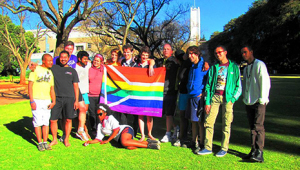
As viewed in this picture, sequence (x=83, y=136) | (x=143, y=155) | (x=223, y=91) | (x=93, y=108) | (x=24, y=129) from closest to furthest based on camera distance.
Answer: (x=223, y=91), (x=143, y=155), (x=83, y=136), (x=93, y=108), (x=24, y=129)

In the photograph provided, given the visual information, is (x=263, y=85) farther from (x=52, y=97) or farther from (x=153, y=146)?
(x=52, y=97)

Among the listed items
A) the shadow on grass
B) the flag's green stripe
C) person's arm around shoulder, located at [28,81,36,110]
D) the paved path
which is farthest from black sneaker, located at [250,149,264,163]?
the paved path

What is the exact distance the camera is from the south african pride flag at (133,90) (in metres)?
5.30

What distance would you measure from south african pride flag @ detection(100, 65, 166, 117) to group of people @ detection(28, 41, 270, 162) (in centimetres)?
14

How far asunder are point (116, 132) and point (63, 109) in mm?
1263

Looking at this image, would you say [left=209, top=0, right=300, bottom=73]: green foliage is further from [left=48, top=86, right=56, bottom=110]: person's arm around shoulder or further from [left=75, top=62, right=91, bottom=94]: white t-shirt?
[left=48, top=86, right=56, bottom=110]: person's arm around shoulder

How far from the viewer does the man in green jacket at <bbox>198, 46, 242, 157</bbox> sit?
13.7 ft

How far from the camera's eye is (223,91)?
4.26 m

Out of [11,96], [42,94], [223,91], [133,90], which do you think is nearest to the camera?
[223,91]

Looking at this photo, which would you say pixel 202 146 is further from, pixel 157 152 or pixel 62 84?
pixel 62 84

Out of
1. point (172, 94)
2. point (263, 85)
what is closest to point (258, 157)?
point (263, 85)

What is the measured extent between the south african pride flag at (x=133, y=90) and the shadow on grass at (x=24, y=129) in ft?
6.65

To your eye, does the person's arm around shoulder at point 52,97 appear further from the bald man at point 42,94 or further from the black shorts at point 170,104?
the black shorts at point 170,104

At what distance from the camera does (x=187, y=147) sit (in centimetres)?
485
